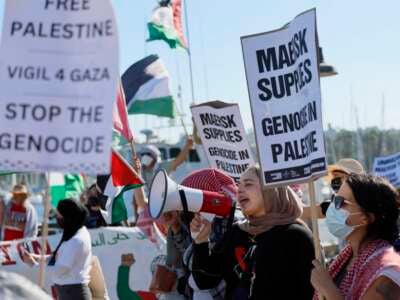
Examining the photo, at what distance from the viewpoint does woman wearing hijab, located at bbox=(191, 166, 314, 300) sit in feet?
12.7

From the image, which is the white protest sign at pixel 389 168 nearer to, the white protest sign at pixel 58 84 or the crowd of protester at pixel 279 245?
the crowd of protester at pixel 279 245

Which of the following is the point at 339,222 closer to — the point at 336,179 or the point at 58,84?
the point at 58,84

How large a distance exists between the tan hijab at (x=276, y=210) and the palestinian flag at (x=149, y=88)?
516 centimetres

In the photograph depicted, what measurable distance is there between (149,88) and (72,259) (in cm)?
383

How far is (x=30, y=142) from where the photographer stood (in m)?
3.88

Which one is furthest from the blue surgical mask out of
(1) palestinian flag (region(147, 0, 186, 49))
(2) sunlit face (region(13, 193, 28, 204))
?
(1) palestinian flag (region(147, 0, 186, 49))

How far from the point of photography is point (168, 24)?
42.2 feet

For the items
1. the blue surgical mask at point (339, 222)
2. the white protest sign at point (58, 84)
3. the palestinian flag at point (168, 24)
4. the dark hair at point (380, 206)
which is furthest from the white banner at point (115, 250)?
the palestinian flag at point (168, 24)

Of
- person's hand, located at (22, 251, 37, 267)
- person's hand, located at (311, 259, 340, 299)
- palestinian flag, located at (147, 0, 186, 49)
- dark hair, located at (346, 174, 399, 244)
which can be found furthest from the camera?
palestinian flag, located at (147, 0, 186, 49)

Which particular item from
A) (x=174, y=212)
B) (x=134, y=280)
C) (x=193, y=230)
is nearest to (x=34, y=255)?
(x=134, y=280)

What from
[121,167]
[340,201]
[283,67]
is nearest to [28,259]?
[121,167]

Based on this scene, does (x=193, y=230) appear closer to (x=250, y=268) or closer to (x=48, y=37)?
(x=250, y=268)

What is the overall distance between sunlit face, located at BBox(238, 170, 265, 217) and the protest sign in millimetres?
1646

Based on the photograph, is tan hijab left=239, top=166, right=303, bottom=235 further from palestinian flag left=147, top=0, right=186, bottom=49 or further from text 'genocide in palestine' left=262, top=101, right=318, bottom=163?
palestinian flag left=147, top=0, right=186, bottom=49
